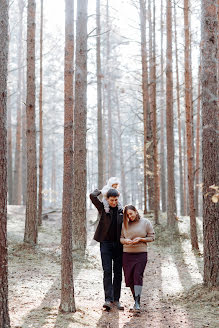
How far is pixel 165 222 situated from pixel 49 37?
661 inches

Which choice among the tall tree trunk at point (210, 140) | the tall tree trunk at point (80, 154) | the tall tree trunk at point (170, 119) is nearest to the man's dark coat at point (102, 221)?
the tall tree trunk at point (210, 140)

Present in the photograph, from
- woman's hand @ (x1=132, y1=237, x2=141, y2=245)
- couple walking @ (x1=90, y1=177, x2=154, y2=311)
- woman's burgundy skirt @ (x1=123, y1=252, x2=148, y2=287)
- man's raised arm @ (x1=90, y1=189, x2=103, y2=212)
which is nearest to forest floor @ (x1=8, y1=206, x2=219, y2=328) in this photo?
couple walking @ (x1=90, y1=177, x2=154, y2=311)

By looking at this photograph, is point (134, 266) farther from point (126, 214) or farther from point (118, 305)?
point (126, 214)

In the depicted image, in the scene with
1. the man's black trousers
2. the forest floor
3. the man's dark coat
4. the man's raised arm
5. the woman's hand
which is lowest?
the forest floor

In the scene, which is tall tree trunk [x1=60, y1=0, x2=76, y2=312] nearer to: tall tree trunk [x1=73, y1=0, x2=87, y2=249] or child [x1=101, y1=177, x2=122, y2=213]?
child [x1=101, y1=177, x2=122, y2=213]

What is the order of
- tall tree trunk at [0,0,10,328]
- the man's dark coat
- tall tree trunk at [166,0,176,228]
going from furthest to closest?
tall tree trunk at [166,0,176,228]
the man's dark coat
tall tree trunk at [0,0,10,328]

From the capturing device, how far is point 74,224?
11352mm

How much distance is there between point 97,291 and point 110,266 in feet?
5.21

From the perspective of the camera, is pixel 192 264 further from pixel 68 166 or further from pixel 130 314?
pixel 68 166

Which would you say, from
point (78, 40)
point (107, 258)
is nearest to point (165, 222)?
point (78, 40)

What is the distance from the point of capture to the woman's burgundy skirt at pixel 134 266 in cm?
662

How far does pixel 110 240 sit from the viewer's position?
6801 mm

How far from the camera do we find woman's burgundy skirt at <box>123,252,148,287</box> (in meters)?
6.62

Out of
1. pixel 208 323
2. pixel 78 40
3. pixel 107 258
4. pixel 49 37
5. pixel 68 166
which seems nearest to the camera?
pixel 208 323
